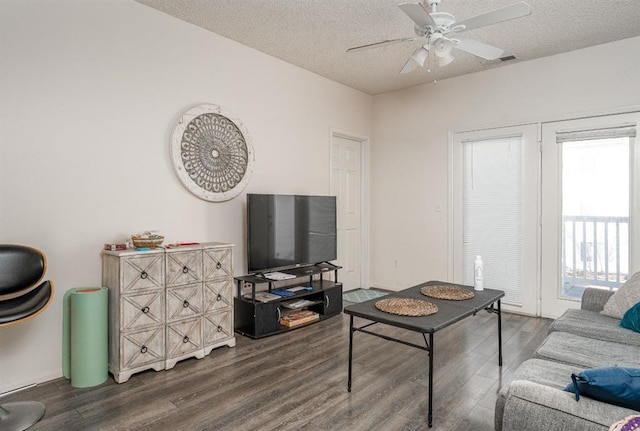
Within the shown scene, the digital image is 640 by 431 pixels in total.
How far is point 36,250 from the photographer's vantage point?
2381 mm

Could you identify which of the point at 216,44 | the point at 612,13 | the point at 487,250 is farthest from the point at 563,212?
the point at 216,44

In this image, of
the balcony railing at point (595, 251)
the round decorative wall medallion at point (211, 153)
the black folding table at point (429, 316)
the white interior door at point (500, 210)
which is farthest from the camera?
the white interior door at point (500, 210)

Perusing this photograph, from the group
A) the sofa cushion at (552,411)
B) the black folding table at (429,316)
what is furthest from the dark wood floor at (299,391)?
the sofa cushion at (552,411)

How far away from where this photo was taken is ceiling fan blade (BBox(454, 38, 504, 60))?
8.52ft

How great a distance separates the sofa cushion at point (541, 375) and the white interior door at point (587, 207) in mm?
2469

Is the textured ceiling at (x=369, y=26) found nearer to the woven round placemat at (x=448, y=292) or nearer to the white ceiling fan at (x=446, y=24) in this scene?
the white ceiling fan at (x=446, y=24)

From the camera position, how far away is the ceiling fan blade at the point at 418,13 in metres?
2.14

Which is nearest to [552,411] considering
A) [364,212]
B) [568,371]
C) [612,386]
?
[612,386]

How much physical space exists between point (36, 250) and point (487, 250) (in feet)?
14.2

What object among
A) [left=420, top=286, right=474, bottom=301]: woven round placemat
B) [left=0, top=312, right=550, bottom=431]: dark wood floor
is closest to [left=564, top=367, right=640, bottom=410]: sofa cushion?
[left=0, top=312, right=550, bottom=431]: dark wood floor

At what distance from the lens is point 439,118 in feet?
16.0

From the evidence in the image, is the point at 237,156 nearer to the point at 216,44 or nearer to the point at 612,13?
the point at 216,44

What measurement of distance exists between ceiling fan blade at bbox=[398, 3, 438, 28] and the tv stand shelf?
2.40 meters

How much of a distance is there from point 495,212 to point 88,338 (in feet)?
13.7
